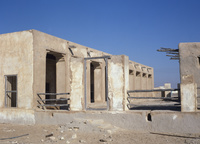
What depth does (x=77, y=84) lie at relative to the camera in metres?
8.81

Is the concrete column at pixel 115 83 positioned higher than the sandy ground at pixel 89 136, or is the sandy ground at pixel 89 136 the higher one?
the concrete column at pixel 115 83

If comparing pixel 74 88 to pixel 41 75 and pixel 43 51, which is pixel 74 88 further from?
pixel 43 51

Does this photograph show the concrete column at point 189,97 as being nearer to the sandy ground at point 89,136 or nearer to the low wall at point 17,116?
the sandy ground at point 89,136

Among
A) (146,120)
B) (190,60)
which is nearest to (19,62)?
(146,120)

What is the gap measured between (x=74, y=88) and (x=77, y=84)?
205mm

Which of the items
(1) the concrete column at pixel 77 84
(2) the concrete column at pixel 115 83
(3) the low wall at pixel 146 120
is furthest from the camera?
(1) the concrete column at pixel 77 84

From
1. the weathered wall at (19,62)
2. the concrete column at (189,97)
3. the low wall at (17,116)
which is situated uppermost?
the weathered wall at (19,62)

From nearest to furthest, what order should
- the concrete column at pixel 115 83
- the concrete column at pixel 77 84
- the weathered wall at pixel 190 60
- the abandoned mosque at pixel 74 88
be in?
the abandoned mosque at pixel 74 88, the concrete column at pixel 115 83, the concrete column at pixel 77 84, the weathered wall at pixel 190 60

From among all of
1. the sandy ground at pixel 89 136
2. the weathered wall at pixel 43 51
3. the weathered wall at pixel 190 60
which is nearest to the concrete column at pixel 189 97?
the sandy ground at pixel 89 136

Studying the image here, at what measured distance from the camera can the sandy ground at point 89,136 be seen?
21.4 feet

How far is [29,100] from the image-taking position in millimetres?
9656

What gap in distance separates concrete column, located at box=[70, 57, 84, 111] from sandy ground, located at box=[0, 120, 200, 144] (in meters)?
0.96

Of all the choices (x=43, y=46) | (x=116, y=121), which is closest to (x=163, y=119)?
(x=116, y=121)

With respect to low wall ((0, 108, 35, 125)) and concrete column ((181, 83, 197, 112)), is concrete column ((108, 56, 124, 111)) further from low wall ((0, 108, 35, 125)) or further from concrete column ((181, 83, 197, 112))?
low wall ((0, 108, 35, 125))
